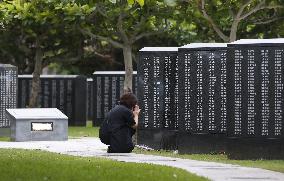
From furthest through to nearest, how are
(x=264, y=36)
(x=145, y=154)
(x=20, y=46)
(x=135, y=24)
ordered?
(x=20, y=46), (x=264, y=36), (x=135, y=24), (x=145, y=154)

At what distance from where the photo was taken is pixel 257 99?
69.8ft

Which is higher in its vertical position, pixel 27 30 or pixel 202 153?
pixel 27 30

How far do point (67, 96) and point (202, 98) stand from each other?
1911 centimetres

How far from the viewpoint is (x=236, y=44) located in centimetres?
2145

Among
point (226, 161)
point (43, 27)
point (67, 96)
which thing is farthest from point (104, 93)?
point (226, 161)

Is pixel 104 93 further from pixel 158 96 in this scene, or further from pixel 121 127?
pixel 121 127

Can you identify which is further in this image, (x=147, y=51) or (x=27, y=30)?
(x=27, y=30)

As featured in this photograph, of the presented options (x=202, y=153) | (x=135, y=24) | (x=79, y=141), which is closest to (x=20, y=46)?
(x=135, y=24)

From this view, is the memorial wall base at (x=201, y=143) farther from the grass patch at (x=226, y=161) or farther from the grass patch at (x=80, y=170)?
the grass patch at (x=80, y=170)

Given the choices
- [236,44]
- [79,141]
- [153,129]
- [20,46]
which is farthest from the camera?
[20,46]

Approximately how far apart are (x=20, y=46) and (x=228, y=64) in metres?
24.3

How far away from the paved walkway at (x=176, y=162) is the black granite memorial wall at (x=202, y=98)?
5.06ft

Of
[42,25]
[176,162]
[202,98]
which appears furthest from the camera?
[42,25]

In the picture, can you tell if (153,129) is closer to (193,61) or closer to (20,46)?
(193,61)
